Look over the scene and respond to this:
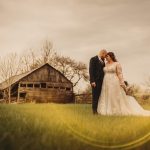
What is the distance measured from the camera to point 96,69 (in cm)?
1006

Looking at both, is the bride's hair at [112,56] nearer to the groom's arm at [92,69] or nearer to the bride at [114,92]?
the bride at [114,92]

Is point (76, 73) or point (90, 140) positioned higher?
point (76, 73)

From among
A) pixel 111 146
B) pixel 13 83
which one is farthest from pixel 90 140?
pixel 13 83

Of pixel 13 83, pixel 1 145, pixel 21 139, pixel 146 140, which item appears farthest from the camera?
pixel 13 83

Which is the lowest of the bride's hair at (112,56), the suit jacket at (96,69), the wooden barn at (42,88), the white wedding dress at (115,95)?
the white wedding dress at (115,95)

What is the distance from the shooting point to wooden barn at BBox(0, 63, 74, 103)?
3975 centimetres

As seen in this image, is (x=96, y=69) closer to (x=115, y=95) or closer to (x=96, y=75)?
(x=96, y=75)

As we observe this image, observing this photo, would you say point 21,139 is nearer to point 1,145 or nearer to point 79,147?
→ point 1,145

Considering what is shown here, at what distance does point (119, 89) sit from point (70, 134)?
619 centimetres

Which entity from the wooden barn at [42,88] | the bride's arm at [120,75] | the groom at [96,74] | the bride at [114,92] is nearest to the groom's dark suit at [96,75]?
the groom at [96,74]

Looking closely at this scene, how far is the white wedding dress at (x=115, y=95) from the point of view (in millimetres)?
10445

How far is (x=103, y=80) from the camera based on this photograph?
10727mm

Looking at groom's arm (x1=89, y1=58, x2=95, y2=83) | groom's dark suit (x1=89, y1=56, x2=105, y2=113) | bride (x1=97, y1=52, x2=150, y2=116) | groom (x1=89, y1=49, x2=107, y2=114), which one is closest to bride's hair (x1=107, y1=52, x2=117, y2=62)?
bride (x1=97, y1=52, x2=150, y2=116)

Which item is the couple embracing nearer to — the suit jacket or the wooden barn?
the suit jacket
